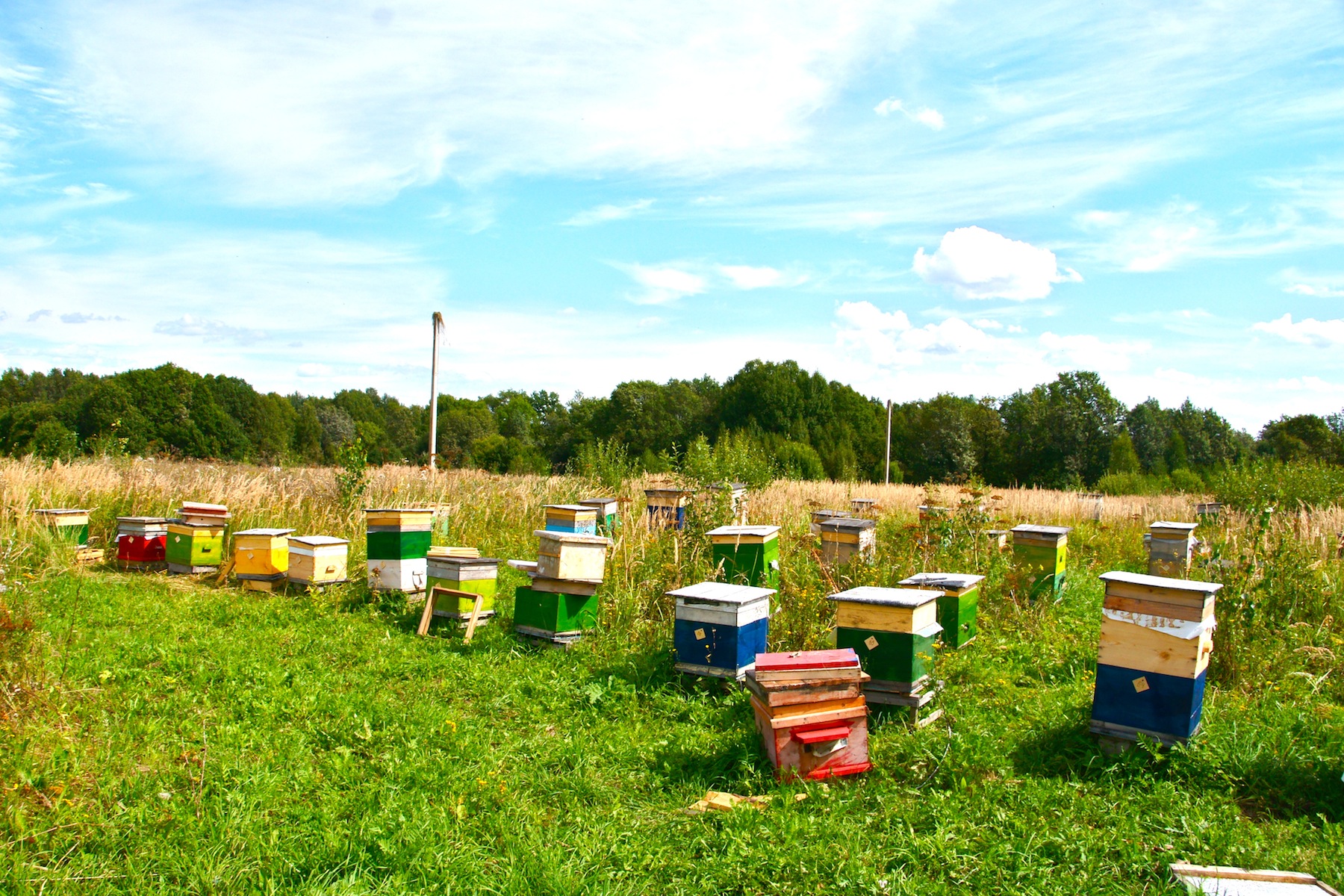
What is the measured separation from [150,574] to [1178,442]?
1912 inches

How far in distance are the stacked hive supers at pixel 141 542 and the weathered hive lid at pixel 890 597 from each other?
854 cm

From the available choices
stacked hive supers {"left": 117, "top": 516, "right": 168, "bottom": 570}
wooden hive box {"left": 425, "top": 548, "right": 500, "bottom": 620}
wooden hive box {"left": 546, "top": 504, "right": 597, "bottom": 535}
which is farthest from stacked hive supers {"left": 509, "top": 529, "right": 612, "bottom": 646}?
stacked hive supers {"left": 117, "top": 516, "right": 168, "bottom": 570}

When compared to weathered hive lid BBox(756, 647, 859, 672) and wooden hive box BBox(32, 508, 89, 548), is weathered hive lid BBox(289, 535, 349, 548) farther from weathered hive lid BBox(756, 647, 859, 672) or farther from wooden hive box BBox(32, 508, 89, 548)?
weathered hive lid BBox(756, 647, 859, 672)

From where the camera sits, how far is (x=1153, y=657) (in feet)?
14.3

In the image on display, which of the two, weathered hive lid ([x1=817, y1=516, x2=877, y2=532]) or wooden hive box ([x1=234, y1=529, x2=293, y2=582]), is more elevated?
weathered hive lid ([x1=817, y1=516, x2=877, y2=532])

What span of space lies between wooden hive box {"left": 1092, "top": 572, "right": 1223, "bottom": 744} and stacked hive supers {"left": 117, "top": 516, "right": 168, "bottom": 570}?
397 inches

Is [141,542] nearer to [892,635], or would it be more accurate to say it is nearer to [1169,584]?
[892,635]

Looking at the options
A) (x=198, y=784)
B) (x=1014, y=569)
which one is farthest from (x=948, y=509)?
(x=198, y=784)

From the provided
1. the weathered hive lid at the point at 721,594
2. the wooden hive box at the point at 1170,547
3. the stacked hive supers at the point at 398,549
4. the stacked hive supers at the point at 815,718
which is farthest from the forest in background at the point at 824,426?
the stacked hive supers at the point at 815,718

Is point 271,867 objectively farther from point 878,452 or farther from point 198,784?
point 878,452

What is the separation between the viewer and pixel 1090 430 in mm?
46750

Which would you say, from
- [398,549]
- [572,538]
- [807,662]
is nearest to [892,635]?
[807,662]

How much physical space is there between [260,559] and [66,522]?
9.98 ft

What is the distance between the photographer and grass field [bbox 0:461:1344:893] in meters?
3.43
